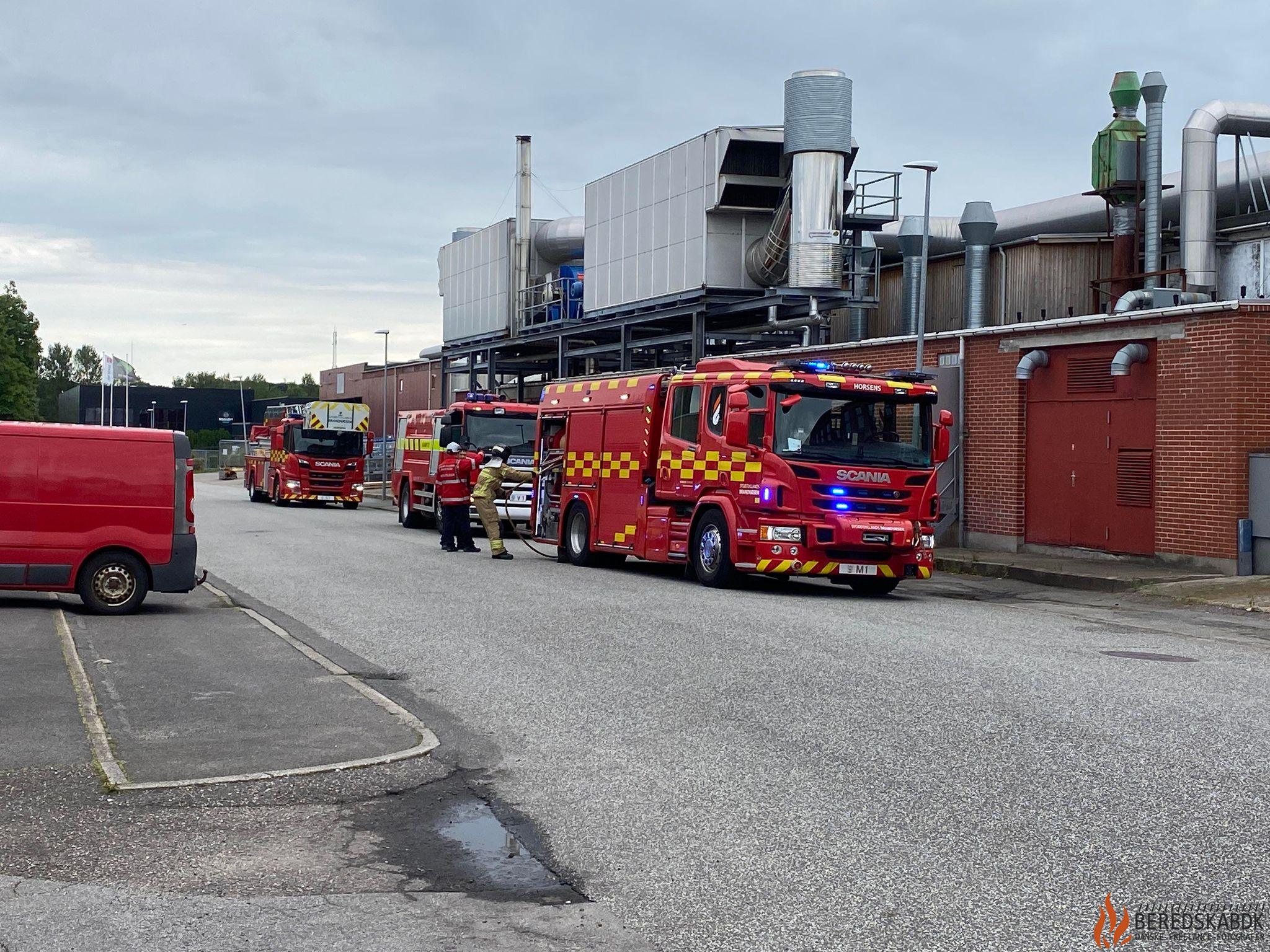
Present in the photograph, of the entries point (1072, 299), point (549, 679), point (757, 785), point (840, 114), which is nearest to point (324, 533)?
point (840, 114)

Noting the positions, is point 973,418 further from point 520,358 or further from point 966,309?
point 520,358

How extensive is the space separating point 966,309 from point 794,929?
26514 millimetres

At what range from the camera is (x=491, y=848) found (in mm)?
6105

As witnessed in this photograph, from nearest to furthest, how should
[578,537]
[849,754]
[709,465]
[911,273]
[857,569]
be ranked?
[849,754] < [857,569] < [709,465] < [578,537] < [911,273]

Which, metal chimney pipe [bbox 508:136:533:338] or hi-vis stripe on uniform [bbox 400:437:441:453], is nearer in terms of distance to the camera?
hi-vis stripe on uniform [bbox 400:437:441:453]

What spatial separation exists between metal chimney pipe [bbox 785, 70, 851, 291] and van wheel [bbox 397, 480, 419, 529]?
10.3m

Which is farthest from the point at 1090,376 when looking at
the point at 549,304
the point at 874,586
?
the point at 549,304

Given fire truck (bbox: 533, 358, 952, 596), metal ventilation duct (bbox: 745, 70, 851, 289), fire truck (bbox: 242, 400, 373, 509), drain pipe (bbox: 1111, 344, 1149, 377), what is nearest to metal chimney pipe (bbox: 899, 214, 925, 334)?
metal ventilation duct (bbox: 745, 70, 851, 289)

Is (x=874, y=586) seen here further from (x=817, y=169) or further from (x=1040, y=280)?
(x=1040, y=280)

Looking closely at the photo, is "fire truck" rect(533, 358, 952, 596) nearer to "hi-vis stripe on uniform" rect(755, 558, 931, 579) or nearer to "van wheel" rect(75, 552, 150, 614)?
"hi-vis stripe on uniform" rect(755, 558, 931, 579)

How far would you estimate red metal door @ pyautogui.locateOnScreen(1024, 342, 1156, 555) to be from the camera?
21016 mm

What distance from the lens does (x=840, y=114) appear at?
28.5m

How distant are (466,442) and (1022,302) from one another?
11844mm

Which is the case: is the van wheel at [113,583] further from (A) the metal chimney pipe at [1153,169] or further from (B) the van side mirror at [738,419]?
(A) the metal chimney pipe at [1153,169]
